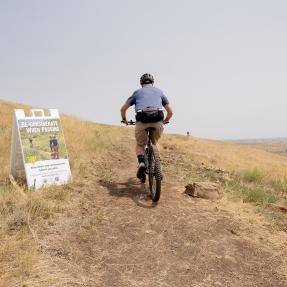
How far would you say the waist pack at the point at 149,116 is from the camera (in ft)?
25.7

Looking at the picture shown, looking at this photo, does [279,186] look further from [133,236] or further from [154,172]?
[133,236]

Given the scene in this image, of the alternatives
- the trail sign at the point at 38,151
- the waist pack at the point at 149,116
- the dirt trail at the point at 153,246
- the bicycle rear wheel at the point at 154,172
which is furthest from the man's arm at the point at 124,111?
the dirt trail at the point at 153,246

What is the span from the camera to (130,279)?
15.8ft

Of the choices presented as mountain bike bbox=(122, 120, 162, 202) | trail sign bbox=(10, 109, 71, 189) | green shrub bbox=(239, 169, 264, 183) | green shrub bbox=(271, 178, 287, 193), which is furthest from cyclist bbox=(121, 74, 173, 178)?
green shrub bbox=(271, 178, 287, 193)

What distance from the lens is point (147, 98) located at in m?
7.94

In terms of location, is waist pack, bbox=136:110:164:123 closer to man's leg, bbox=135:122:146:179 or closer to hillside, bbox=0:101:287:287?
man's leg, bbox=135:122:146:179

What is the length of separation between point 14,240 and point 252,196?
5.70m

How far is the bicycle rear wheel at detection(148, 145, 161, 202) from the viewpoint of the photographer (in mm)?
7375

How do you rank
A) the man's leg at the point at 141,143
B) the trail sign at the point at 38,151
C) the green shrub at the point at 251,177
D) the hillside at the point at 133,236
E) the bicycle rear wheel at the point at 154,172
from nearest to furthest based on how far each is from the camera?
the hillside at the point at 133,236, the bicycle rear wheel at the point at 154,172, the trail sign at the point at 38,151, the man's leg at the point at 141,143, the green shrub at the point at 251,177

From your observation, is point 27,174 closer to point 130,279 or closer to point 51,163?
point 51,163

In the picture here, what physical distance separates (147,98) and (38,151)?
251 cm

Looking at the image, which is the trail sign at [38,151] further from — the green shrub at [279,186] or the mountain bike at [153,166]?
the green shrub at [279,186]

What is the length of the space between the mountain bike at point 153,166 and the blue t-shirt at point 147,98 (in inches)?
19.8

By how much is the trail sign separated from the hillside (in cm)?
37
